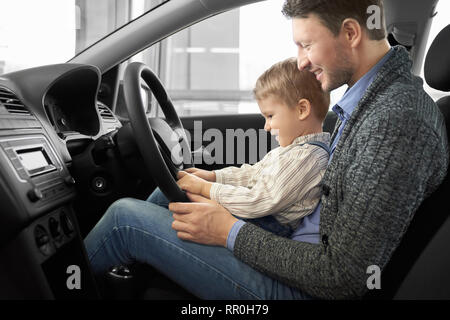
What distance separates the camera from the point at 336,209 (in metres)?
0.81

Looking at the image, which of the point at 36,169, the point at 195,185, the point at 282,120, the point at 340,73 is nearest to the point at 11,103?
the point at 36,169

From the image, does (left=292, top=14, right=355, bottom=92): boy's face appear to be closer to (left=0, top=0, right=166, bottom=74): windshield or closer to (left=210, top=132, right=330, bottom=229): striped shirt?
(left=210, top=132, right=330, bottom=229): striped shirt

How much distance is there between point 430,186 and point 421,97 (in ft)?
0.54

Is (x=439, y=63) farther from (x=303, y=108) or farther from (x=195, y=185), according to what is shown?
(x=195, y=185)

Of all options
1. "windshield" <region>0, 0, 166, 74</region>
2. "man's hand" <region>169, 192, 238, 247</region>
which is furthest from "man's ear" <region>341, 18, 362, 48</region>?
"windshield" <region>0, 0, 166, 74</region>

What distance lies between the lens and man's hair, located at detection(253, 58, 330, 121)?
105 cm

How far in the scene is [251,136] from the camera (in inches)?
78.2

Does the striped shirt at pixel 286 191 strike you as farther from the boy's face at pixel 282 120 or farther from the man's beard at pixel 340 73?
the man's beard at pixel 340 73

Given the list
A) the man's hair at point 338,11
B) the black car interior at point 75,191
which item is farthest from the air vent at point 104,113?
the man's hair at point 338,11

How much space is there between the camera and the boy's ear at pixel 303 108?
1052 millimetres

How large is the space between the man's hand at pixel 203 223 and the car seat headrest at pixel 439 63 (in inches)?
22.3

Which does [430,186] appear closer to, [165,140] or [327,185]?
[327,185]
